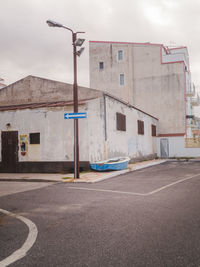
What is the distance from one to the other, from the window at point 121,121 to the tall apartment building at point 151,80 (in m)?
12.6

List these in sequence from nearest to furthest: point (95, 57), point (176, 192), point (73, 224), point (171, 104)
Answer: point (73, 224) → point (176, 192) → point (171, 104) → point (95, 57)

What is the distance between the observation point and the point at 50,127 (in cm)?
1658

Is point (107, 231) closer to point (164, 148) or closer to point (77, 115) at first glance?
point (77, 115)

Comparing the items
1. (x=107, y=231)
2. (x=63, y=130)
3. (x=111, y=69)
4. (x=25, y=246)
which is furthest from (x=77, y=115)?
(x=111, y=69)

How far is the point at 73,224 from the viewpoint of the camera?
4.93 meters

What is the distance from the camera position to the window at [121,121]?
19641mm

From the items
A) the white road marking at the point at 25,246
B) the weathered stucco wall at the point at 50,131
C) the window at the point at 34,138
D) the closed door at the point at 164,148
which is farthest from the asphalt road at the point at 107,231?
the closed door at the point at 164,148

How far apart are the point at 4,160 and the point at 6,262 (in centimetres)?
1487

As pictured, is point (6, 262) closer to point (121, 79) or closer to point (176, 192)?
point (176, 192)

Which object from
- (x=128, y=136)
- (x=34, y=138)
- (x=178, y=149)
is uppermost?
(x=128, y=136)

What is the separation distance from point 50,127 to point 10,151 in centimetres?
314

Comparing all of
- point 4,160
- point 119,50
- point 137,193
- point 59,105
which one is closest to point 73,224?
point 137,193

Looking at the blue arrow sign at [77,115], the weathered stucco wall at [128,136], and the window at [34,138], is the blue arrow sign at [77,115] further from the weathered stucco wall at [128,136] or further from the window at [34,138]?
the weathered stucco wall at [128,136]

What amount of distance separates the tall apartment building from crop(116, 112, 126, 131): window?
496 inches
